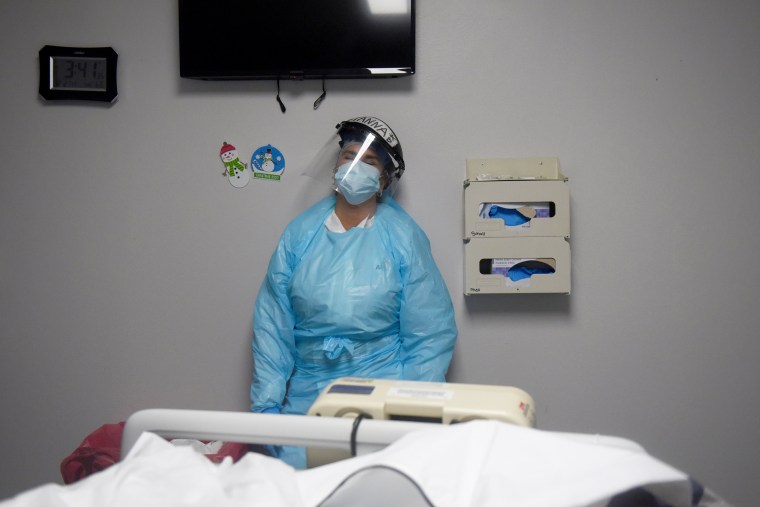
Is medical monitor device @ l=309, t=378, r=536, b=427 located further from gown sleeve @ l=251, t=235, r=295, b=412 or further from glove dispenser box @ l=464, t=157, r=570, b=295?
glove dispenser box @ l=464, t=157, r=570, b=295

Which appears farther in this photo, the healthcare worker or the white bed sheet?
the healthcare worker

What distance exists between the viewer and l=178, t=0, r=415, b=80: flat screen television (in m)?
2.03

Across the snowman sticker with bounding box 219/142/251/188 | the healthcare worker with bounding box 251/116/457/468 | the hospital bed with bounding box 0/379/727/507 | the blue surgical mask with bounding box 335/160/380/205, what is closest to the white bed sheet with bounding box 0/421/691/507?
the hospital bed with bounding box 0/379/727/507

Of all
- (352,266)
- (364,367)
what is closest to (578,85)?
(352,266)

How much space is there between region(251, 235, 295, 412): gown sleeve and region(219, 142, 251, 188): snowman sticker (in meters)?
0.35

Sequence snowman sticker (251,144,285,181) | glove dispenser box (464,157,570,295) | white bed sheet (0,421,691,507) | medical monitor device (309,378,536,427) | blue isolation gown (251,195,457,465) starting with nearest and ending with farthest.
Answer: white bed sheet (0,421,691,507) < medical monitor device (309,378,536,427) < blue isolation gown (251,195,457,465) < glove dispenser box (464,157,570,295) < snowman sticker (251,144,285,181)

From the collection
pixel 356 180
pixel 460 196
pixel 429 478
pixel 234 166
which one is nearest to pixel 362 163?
pixel 356 180

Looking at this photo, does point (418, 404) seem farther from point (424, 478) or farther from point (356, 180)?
point (356, 180)

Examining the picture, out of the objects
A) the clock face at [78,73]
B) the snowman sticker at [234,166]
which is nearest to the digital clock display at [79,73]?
the clock face at [78,73]

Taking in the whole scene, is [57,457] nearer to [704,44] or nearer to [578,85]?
[578,85]

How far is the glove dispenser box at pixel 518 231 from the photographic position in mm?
1972

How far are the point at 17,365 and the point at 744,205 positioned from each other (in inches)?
110

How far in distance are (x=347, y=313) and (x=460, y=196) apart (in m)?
0.63

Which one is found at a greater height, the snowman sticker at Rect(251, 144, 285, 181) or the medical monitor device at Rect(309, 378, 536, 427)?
the snowman sticker at Rect(251, 144, 285, 181)
